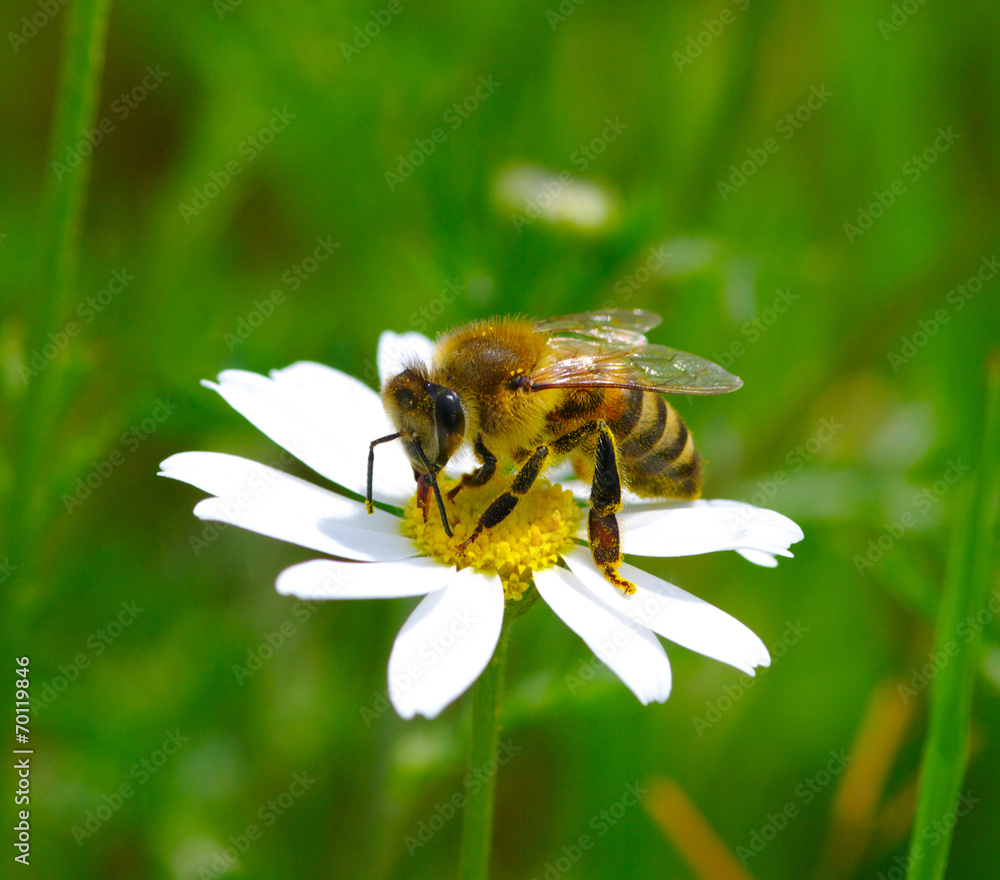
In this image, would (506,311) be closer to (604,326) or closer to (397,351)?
(604,326)

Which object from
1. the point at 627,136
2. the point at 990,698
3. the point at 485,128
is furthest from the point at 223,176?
the point at 990,698

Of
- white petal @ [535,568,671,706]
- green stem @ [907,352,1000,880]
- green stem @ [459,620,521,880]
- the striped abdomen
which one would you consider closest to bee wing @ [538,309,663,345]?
the striped abdomen

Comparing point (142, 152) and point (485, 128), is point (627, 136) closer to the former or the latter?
point (485, 128)

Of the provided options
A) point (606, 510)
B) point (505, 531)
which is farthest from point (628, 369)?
point (505, 531)

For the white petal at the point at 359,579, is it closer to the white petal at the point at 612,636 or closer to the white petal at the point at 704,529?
the white petal at the point at 612,636

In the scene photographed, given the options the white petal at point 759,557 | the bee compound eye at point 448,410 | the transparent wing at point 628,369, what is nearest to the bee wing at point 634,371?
the transparent wing at point 628,369

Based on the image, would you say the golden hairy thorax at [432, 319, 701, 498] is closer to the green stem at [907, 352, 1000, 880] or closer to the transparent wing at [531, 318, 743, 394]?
the transparent wing at [531, 318, 743, 394]
